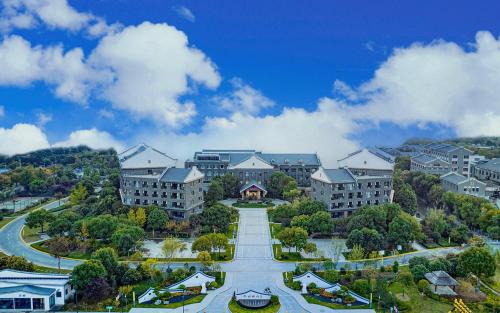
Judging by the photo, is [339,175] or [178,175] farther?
[339,175]

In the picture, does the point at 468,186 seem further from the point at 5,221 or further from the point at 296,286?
the point at 5,221

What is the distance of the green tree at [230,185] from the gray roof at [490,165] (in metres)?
41.4

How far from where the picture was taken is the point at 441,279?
107ft

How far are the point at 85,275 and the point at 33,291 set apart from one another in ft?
11.9

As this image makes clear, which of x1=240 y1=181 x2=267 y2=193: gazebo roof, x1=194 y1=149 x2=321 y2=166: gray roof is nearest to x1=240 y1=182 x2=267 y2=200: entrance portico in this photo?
x1=240 y1=181 x2=267 y2=193: gazebo roof

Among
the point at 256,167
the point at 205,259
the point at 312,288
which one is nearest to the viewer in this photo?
the point at 312,288

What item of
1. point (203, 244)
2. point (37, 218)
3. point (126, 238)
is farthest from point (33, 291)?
point (37, 218)

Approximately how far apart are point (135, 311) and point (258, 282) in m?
9.80

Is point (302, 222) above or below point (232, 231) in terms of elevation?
above

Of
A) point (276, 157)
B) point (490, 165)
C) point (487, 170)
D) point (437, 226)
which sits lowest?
point (437, 226)

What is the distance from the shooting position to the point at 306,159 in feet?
238

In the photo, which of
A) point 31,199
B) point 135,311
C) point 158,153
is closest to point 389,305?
point 135,311

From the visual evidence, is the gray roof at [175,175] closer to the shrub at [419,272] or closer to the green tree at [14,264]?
the green tree at [14,264]

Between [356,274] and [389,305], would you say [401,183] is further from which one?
[389,305]
